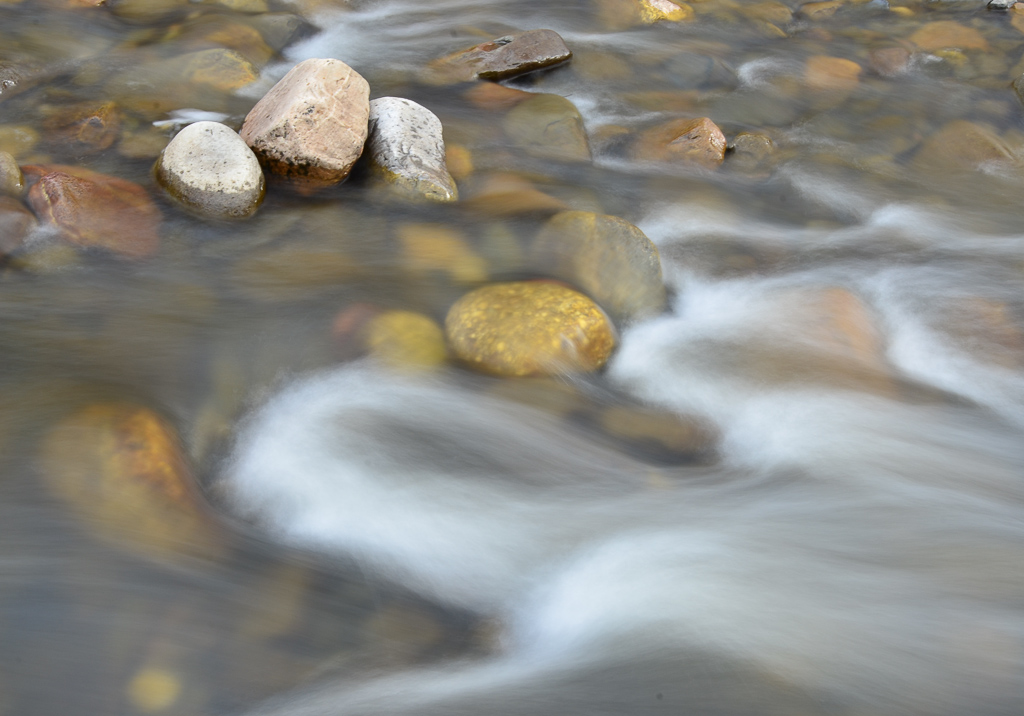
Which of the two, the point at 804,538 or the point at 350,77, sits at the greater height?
the point at 350,77

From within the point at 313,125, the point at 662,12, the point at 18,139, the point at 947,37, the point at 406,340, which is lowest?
the point at 406,340

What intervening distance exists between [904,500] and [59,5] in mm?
7374

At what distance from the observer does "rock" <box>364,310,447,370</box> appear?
368cm

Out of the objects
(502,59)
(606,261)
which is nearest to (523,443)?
(606,261)

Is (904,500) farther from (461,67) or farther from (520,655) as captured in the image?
(461,67)

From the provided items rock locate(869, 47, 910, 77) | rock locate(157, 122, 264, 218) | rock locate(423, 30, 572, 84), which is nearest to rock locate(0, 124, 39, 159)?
rock locate(157, 122, 264, 218)

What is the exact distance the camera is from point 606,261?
424 cm

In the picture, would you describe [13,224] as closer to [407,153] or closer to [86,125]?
[86,125]

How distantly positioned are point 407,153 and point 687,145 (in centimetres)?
227

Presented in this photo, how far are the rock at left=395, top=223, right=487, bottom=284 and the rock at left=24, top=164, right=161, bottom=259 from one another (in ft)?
4.49

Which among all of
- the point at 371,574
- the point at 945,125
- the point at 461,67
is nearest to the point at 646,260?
the point at 371,574

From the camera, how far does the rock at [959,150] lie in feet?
20.6

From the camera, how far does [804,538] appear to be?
295 centimetres

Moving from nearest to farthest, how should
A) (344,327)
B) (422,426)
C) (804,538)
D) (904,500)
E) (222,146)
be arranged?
(804,538) → (904,500) → (422,426) → (344,327) → (222,146)
